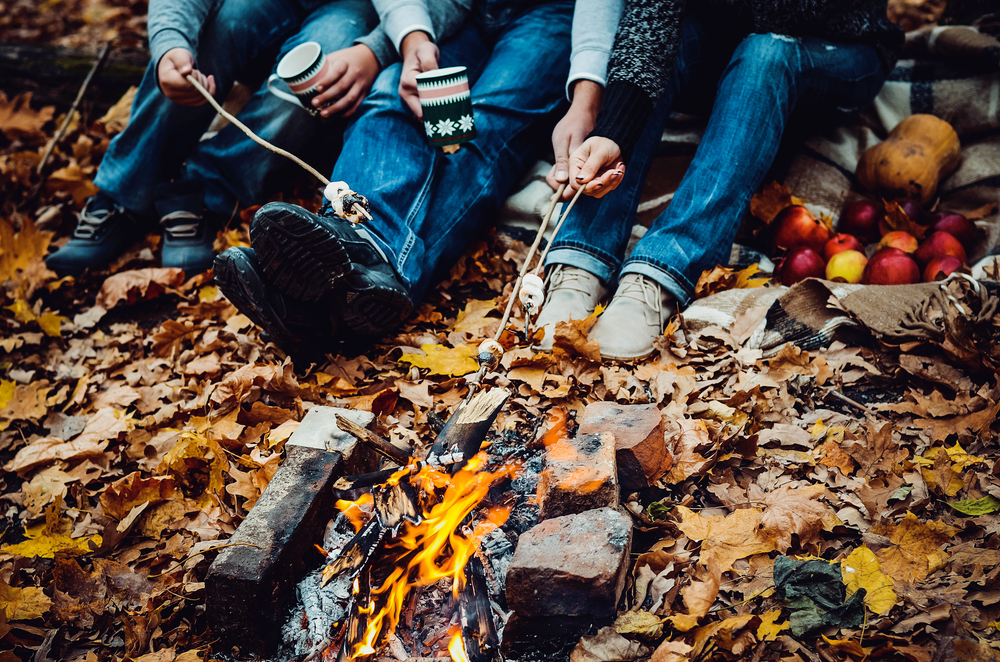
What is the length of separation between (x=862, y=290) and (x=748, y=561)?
111 cm

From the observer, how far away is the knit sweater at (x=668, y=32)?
2016 millimetres

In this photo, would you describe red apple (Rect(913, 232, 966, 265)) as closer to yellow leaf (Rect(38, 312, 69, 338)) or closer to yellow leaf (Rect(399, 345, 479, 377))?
yellow leaf (Rect(399, 345, 479, 377))

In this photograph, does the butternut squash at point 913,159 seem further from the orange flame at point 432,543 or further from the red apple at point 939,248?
the orange flame at point 432,543

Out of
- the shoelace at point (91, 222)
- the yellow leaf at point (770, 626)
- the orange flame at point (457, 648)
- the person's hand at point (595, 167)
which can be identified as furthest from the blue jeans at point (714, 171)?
the shoelace at point (91, 222)

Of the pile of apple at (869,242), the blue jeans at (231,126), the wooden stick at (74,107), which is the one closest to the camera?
the pile of apple at (869,242)

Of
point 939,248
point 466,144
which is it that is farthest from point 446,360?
point 939,248

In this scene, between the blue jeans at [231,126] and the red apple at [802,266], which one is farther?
the blue jeans at [231,126]

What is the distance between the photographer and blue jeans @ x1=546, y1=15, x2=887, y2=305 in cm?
216

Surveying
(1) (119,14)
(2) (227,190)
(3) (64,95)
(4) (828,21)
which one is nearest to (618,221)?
(4) (828,21)

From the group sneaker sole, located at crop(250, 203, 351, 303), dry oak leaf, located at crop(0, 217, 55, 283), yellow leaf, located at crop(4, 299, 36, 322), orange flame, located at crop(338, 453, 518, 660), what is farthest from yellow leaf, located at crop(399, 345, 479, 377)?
dry oak leaf, located at crop(0, 217, 55, 283)

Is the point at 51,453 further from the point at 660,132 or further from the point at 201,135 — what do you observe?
the point at 660,132

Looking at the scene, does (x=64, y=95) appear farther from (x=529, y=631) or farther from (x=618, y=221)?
(x=529, y=631)

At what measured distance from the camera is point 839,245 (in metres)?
2.46

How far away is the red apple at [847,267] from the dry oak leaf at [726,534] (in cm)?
128
